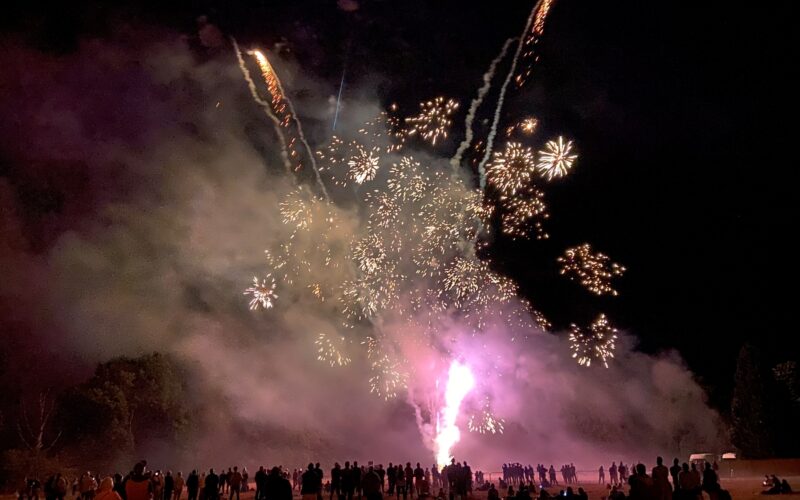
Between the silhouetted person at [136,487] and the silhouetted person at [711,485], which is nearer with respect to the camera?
the silhouetted person at [136,487]

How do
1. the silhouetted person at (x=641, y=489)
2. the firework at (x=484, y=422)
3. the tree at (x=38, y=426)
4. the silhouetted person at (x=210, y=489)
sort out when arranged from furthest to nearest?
1. the firework at (x=484, y=422)
2. the tree at (x=38, y=426)
3. the silhouetted person at (x=210, y=489)
4. the silhouetted person at (x=641, y=489)

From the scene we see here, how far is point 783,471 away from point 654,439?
1829cm

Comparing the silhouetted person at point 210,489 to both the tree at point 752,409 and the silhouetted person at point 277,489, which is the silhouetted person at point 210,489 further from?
the tree at point 752,409

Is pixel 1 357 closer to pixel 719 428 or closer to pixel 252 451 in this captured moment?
pixel 252 451

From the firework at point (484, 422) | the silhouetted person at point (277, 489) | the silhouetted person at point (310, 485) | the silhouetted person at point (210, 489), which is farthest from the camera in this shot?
the firework at point (484, 422)

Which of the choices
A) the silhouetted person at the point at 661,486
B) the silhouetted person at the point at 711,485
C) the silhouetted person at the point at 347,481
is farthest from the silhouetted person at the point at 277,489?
the silhouetted person at the point at 711,485

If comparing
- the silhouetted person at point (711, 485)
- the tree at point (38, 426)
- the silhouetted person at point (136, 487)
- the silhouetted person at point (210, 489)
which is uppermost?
the tree at point (38, 426)

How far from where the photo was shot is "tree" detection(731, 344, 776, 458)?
33375 millimetres

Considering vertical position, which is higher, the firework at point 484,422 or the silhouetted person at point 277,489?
the firework at point 484,422

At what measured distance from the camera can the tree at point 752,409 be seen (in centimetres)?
3338

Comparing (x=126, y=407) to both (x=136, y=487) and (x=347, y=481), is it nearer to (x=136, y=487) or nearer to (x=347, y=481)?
(x=347, y=481)

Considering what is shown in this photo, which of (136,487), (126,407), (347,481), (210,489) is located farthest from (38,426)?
(136,487)

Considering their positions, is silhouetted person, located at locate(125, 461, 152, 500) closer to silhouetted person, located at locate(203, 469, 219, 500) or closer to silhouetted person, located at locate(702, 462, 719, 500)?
silhouetted person, located at locate(203, 469, 219, 500)

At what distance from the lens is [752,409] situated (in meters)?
34.5
